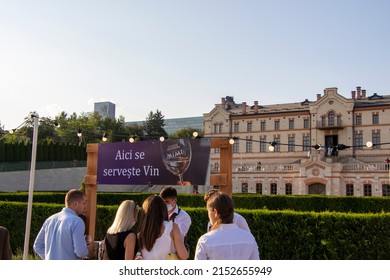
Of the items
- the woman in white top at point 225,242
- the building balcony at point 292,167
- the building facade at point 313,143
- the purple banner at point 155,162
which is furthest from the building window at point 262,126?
the woman in white top at point 225,242

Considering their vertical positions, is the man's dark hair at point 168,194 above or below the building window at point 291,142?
below

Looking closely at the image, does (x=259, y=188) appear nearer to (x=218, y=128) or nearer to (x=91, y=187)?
(x=218, y=128)

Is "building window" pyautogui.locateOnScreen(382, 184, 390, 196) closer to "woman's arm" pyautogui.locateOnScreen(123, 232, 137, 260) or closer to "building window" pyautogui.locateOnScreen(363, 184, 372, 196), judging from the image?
"building window" pyautogui.locateOnScreen(363, 184, 372, 196)

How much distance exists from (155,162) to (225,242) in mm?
4609

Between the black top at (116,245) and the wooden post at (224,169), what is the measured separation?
3.16 metres

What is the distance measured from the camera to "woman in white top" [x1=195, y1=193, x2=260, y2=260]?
11.5ft

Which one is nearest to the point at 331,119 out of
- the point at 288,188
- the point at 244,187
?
the point at 288,188

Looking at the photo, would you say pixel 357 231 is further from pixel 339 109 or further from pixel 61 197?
pixel 339 109

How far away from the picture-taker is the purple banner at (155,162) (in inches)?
297

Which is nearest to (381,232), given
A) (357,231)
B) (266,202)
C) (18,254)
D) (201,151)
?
(357,231)

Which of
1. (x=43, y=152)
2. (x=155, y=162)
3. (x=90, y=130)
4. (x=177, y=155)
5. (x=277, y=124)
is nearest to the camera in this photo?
(x=177, y=155)

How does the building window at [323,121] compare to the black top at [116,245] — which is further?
the building window at [323,121]

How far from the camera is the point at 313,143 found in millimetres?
50594

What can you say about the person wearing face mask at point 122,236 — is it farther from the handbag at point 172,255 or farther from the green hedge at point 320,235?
the green hedge at point 320,235
